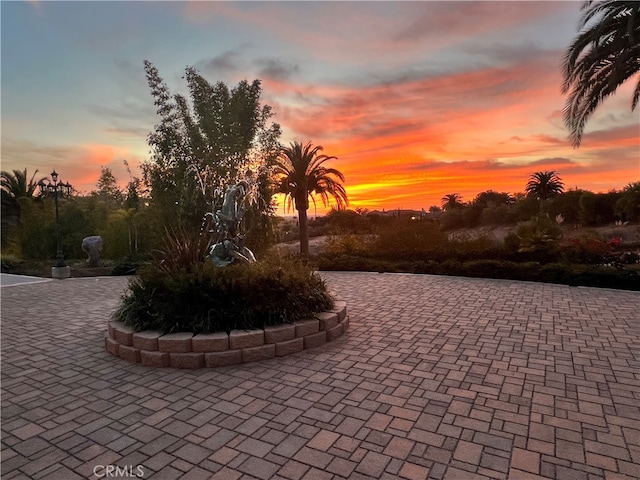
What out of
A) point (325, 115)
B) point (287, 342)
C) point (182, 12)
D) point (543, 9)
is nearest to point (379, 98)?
point (325, 115)

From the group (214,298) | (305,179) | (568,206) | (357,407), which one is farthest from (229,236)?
(568,206)

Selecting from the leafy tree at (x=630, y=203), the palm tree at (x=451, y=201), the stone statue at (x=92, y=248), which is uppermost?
the palm tree at (x=451, y=201)

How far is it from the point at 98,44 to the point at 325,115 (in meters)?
5.99

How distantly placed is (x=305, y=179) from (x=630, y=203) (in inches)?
679

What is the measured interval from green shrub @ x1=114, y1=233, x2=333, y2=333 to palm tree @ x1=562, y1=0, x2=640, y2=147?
8.46 m

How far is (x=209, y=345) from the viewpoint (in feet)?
13.2

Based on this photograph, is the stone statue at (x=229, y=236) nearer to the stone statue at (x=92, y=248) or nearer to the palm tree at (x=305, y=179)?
the palm tree at (x=305, y=179)

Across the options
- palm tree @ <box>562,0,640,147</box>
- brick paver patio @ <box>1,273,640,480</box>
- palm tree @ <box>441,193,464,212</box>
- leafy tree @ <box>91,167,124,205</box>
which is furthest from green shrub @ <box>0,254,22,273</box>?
palm tree @ <box>441,193,464,212</box>

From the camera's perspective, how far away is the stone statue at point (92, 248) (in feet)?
42.3

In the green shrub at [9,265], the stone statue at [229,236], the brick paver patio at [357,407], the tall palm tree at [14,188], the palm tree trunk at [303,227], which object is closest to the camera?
the brick paver patio at [357,407]

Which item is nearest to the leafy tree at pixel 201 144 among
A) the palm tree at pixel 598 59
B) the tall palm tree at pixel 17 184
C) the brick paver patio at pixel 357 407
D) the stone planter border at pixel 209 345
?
the brick paver patio at pixel 357 407

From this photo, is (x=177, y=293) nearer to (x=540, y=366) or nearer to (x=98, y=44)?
(x=540, y=366)

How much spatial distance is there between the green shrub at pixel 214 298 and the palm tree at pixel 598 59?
27.8 ft

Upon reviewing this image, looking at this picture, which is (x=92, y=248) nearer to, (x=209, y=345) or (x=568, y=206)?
(x=209, y=345)
